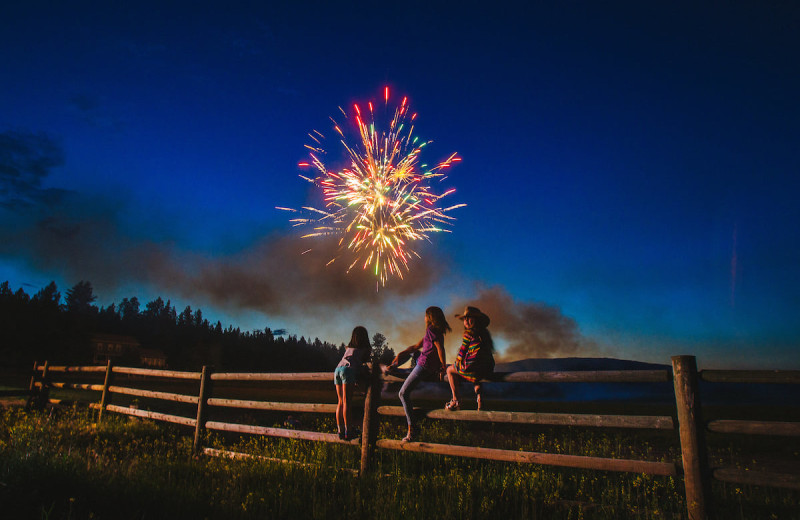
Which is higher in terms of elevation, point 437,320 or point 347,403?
point 437,320

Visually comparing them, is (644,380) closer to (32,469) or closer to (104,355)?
(32,469)

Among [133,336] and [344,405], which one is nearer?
[344,405]

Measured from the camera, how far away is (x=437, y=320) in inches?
251

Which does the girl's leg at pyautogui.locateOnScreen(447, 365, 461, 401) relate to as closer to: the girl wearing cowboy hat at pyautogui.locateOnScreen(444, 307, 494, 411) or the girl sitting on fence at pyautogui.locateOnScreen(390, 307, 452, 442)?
the girl wearing cowboy hat at pyautogui.locateOnScreen(444, 307, 494, 411)

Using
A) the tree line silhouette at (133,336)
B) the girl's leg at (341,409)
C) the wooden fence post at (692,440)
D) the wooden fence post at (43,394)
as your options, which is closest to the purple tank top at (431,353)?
the girl's leg at (341,409)

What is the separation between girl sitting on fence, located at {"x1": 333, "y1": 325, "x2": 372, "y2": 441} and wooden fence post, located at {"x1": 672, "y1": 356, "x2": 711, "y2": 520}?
3998 mm

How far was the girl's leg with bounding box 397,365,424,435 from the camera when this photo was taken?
5973mm

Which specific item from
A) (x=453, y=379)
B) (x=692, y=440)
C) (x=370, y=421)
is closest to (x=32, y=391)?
(x=370, y=421)

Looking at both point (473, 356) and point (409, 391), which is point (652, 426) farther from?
point (409, 391)

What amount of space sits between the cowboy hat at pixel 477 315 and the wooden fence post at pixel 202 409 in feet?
17.7

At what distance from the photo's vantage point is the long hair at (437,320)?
6363mm

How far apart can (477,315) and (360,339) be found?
196 cm

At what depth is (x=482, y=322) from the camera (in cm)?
622

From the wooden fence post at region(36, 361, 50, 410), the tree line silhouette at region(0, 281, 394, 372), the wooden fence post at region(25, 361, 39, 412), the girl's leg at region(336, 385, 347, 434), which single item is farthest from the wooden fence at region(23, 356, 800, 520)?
the tree line silhouette at region(0, 281, 394, 372)
